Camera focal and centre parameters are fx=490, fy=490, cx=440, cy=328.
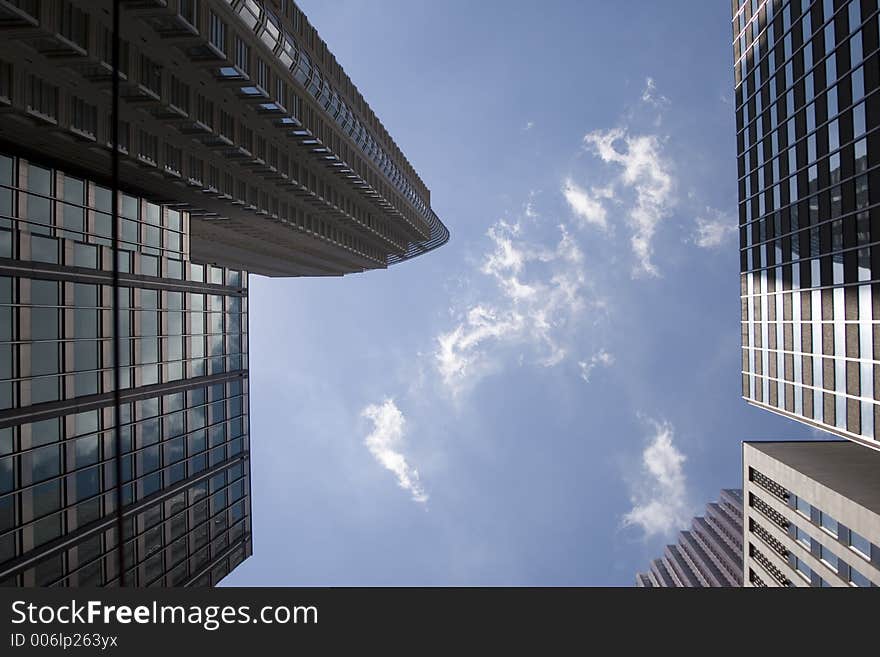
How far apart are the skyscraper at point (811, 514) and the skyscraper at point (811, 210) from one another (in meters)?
6.15

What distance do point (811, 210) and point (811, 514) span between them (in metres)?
23.0

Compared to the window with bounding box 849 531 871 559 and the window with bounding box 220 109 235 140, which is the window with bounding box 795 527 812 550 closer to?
the window with bounding box 849 531 871 559

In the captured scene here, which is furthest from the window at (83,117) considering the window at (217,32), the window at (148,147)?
the window at (217,32)

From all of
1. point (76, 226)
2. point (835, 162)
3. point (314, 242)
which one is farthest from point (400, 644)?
point (314, 242)

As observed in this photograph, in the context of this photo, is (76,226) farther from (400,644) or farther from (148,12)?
(400,644)

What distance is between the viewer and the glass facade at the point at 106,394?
23.2 m

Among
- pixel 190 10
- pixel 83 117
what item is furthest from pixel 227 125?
pixel 190 10

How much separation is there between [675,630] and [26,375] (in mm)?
28150

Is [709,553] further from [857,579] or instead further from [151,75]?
Result: [151,75]

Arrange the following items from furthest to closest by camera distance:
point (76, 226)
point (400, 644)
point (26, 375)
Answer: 1. point (76, 226)
2. point (26, 375)
3. point (400, 644)

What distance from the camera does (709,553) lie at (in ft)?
432

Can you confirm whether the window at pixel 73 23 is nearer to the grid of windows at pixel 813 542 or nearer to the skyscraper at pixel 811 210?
the skyscraper at pixel 811 210

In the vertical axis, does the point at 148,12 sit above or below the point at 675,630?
above

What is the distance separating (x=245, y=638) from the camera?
980cm
